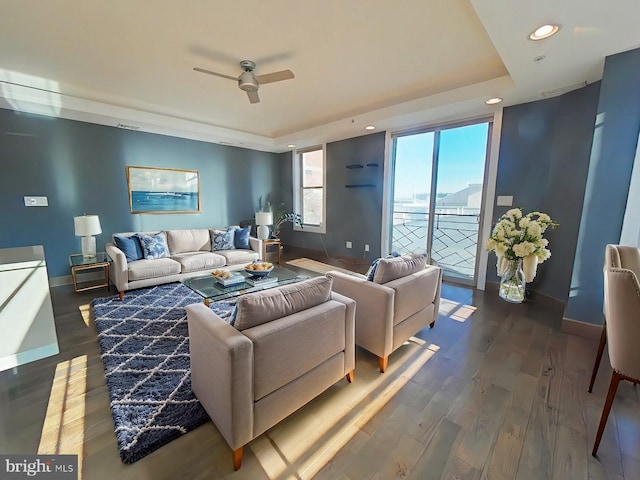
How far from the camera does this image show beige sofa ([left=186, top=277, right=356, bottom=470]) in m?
1.23

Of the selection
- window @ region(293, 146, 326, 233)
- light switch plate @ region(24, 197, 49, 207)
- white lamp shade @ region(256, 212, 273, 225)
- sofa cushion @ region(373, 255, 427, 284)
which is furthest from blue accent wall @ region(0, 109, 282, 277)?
sofa cushion @ region(373, 255, 427, 284)

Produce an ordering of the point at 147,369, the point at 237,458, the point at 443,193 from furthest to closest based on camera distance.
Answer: the point at 443,193 < the point at 147,369 < the point at 237,458

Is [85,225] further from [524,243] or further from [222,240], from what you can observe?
[524,243]

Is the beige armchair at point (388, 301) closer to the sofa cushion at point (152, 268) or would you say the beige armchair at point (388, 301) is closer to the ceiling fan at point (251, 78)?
the ceiling fan at point (251, 78)

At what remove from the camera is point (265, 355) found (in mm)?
1291

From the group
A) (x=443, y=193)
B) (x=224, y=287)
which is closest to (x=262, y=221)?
(x=224, y=287)

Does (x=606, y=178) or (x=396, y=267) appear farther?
(x=606, y=178)

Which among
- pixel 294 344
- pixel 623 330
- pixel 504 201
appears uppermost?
pixel 504 201

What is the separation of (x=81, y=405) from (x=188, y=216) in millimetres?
3721

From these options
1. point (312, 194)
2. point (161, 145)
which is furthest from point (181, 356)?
point (312, 194)

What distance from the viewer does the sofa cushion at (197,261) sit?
12.7 feet

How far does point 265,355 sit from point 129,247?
342 cm

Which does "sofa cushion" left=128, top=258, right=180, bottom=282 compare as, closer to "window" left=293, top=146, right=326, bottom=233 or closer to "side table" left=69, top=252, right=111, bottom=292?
"side table" left=69, top=252, right=111, bottom=292

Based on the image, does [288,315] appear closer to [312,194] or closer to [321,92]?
[321,92]
